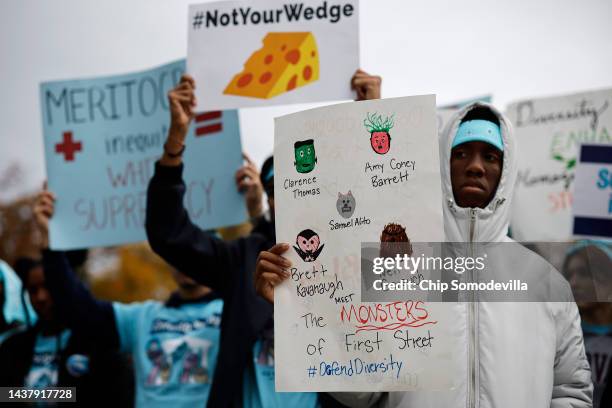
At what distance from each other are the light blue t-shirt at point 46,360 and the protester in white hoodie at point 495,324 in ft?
6.77

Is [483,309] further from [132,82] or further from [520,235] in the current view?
[132,82]

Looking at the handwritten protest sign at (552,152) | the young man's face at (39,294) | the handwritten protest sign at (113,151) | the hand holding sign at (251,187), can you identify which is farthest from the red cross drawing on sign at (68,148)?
the handwritten protest sign at (552,152)

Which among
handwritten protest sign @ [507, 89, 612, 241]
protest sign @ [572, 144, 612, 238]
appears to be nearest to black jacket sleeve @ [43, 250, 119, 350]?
handwritten protest sign @ [507, 89, 612, 241]

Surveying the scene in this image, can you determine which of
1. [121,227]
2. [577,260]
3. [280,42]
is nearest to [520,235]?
[577,260]

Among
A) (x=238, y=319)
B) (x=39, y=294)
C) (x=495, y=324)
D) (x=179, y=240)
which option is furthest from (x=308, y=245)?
(x=39, y=294)

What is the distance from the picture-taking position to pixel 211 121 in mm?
3902

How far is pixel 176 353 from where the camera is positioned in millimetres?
3475

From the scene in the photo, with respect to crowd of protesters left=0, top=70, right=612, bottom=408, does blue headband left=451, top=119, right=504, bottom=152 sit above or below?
above

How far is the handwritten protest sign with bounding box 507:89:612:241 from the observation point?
4.50 meters

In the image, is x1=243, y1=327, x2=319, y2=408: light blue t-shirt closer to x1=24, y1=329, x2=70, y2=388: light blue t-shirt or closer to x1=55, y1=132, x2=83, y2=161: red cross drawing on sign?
x1=24, y1=329, x2=70, y2=388: light blue t-shirt

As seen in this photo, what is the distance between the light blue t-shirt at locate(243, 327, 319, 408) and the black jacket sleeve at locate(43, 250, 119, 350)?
3.71ft

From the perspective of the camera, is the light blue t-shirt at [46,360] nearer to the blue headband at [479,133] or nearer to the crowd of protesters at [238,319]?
the crowd of protesters at [238,319]

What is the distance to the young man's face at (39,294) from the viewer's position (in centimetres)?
421

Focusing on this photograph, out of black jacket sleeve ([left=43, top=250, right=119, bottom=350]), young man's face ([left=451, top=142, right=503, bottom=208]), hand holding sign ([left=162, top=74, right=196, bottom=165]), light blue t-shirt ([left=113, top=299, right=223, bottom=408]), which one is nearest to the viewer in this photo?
young man's face ([left=451, top=142, right=503, bottom=208])
